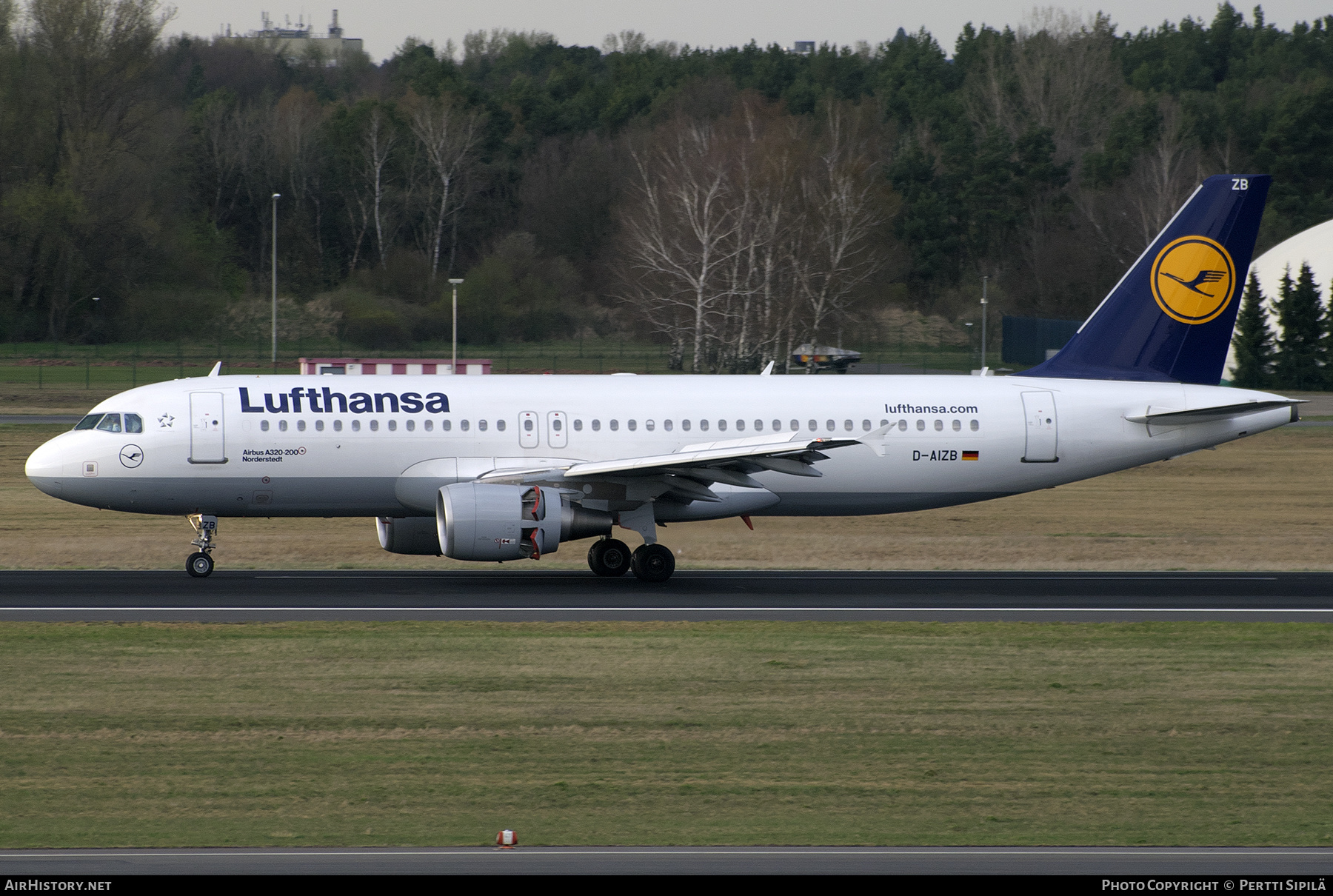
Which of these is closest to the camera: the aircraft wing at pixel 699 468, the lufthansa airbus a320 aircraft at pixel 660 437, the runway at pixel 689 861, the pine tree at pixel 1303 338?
the runway at pixel 689 861

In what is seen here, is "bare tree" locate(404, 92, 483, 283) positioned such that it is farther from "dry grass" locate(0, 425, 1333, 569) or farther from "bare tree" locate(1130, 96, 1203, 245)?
"dry grass" locate(0, 425, 1333, 569)

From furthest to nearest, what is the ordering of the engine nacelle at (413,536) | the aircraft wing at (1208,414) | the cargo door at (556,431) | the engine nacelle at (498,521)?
1. the aircraft wing at (1208,414)
2. the cargo door at (556,431)
3. the engine nacelle at (413,536)
4. the engine nacelle at (498,521)

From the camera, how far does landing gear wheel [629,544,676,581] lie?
92.1 ft

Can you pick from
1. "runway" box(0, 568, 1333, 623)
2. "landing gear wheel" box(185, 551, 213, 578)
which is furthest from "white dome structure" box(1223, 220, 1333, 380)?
"landing gear wheel" box(185, 551, 213, 578)

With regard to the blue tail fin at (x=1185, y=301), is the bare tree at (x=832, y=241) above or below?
above

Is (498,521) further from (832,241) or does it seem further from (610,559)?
(832,241)

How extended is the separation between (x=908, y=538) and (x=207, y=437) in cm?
1598

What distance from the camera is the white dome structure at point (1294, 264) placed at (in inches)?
3482

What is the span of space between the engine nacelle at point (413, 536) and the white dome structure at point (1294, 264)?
68.7 metres

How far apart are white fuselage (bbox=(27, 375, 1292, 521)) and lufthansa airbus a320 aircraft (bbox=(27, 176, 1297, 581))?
0.13ft

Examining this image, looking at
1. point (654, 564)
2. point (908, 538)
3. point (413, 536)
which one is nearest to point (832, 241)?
point (908, 538)

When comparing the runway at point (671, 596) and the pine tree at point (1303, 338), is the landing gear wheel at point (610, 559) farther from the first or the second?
the pine tree at point (1303, 338)

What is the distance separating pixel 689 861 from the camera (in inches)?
438

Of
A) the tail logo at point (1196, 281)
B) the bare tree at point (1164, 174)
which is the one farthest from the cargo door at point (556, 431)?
A: the bare tree at point (1164, 174)
